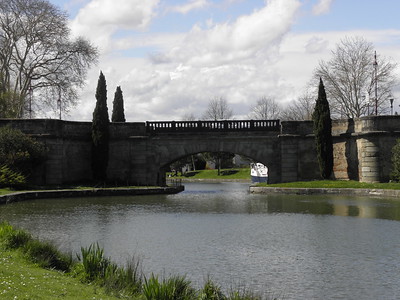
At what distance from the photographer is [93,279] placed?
33.1 feet

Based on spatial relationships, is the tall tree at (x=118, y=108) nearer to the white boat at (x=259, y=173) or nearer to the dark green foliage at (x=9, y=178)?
the white boat at (x=259, y=173)

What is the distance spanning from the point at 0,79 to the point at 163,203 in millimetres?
24431

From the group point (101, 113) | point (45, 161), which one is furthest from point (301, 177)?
point (45, 161)

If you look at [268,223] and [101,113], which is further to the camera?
[101,113]

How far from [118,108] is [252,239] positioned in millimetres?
33415

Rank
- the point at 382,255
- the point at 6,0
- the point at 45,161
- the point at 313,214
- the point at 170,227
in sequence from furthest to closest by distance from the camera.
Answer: the point at 6,0, the point at 45,161, the point at 313,214, the point at 170,227, the point at 382,255

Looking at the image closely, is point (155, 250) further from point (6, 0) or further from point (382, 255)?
point (6, 0)

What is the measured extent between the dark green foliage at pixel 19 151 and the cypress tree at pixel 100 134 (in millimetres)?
3819

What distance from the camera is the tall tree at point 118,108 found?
48.1 m

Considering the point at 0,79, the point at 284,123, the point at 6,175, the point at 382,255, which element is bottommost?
the point at 382,255

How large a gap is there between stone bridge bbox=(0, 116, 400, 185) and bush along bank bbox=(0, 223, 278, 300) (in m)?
24.8

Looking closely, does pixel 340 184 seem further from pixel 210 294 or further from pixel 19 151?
pixel 210 294

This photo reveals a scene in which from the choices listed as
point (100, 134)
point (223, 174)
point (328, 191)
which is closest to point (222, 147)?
point (100, 134)

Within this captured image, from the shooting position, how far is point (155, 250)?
1442cm
